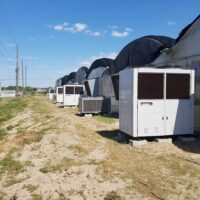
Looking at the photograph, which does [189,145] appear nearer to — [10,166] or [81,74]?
[10,166]

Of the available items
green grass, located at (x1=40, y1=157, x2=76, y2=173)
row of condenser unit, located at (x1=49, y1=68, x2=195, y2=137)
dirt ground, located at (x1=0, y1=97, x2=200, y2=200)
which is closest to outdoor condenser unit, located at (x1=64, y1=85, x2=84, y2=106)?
dirt ground, located at (x1=0, y1=97, x2=200, y2=200)

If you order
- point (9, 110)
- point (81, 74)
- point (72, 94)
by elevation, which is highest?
point (81, 74)

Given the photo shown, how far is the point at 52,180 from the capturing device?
540 centimetres

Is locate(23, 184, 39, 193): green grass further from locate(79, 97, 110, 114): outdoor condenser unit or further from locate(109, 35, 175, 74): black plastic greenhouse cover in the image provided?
locate(79, 97, 110, 114): outdoor condenser unit

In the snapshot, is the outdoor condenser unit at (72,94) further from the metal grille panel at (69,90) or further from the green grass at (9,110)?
the green grass at (9,110)

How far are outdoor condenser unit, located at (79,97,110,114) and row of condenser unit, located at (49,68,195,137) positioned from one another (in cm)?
788

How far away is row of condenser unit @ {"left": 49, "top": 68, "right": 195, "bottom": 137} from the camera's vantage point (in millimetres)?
7801

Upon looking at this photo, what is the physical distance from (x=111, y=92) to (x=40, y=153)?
10384mm

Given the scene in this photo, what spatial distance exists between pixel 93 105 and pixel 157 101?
856cm

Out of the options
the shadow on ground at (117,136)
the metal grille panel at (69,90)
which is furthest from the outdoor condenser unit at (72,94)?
the shadow on ground at (117,136)

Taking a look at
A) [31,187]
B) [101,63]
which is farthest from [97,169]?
[101,63]

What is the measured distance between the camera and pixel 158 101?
26.0 ft

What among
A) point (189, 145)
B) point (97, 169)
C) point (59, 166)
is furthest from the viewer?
point (189, 145)

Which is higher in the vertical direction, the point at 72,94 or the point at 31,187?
the point at 72,94
